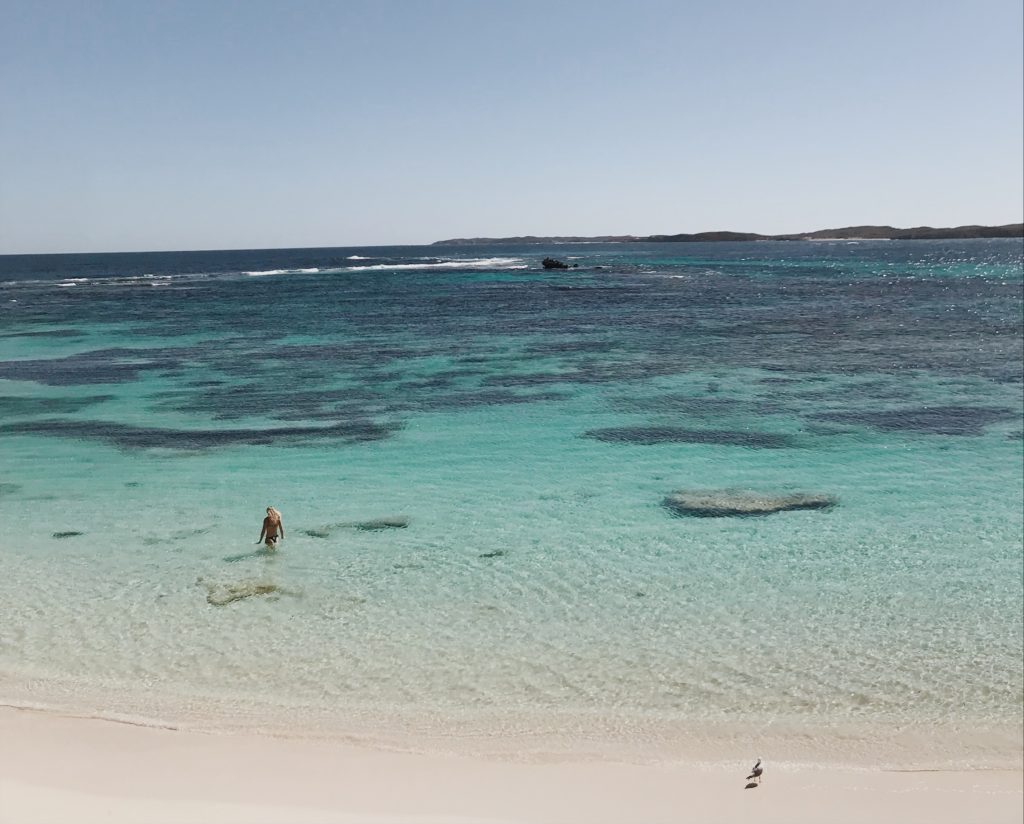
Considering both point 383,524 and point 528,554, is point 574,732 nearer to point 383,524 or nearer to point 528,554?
point 528,554

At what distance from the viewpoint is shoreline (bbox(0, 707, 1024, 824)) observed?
789cm

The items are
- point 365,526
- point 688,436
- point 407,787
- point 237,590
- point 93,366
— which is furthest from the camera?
point 93,366

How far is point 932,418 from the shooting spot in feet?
79.9

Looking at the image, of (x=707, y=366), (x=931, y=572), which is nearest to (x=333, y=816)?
(x=931, y=572)

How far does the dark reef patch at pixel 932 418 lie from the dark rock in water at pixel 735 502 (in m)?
7.55

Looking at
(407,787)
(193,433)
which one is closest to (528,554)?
(407,787)

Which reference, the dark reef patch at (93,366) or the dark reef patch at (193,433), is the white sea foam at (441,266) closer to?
the dark reef patch at (93,366)

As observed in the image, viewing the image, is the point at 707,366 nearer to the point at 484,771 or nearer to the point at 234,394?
the point at 234,394

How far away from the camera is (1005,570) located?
13633 millimetres

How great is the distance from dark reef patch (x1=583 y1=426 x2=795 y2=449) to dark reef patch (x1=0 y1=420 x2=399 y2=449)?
632cm

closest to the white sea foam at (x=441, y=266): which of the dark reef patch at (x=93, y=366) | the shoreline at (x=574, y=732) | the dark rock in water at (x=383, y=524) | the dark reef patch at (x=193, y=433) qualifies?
the dark reef patch at (x=93, y=366)

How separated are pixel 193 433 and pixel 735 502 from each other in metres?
15.4

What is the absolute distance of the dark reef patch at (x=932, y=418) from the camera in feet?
75.9

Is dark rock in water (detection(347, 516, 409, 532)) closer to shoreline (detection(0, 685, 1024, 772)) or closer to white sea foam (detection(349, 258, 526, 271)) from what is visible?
shoreline (detection(0, 685, 1024, 772))
